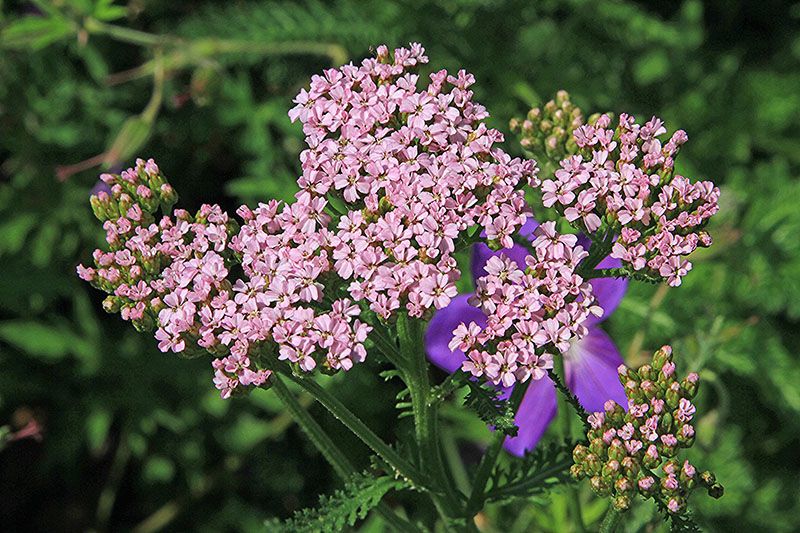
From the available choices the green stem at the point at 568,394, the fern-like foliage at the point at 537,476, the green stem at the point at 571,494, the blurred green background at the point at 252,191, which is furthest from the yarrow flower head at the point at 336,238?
the blurred green background at the point at 252,191

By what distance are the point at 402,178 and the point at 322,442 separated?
1.74 feet

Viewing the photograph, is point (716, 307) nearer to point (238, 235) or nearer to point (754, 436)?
point (754, 436)

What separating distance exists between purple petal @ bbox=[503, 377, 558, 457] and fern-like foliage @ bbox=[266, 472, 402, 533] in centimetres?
67

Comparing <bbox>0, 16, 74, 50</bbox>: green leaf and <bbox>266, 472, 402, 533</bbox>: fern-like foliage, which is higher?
<bbox>0, 16, 74, 50</bbox>: green leaf

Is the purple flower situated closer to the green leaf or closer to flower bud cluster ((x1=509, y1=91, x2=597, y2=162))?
flower bud cluster ((x1=509, y1=91, x2=597, y2=162))

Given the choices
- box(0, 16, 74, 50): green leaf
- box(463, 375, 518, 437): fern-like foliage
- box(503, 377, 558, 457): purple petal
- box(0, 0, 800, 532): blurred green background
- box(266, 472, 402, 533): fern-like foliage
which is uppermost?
box(0, 16, 74, 50): green leaf

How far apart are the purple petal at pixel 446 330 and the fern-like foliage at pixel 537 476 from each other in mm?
541

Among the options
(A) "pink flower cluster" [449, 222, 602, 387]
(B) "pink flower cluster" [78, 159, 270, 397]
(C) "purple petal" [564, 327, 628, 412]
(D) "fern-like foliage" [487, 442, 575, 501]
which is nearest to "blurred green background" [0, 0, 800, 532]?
(C) "purple petal" [564, 327, 628, 412]

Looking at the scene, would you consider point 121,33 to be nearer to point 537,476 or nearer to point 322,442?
point 322,442

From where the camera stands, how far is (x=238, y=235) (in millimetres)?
1748

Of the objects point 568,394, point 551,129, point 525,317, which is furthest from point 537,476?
point 551,129

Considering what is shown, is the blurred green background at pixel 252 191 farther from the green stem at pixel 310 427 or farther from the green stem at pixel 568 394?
the green stem at pixel 568 394

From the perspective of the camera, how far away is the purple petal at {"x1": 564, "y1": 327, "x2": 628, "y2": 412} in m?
2.47

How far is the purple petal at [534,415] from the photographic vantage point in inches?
97.4
